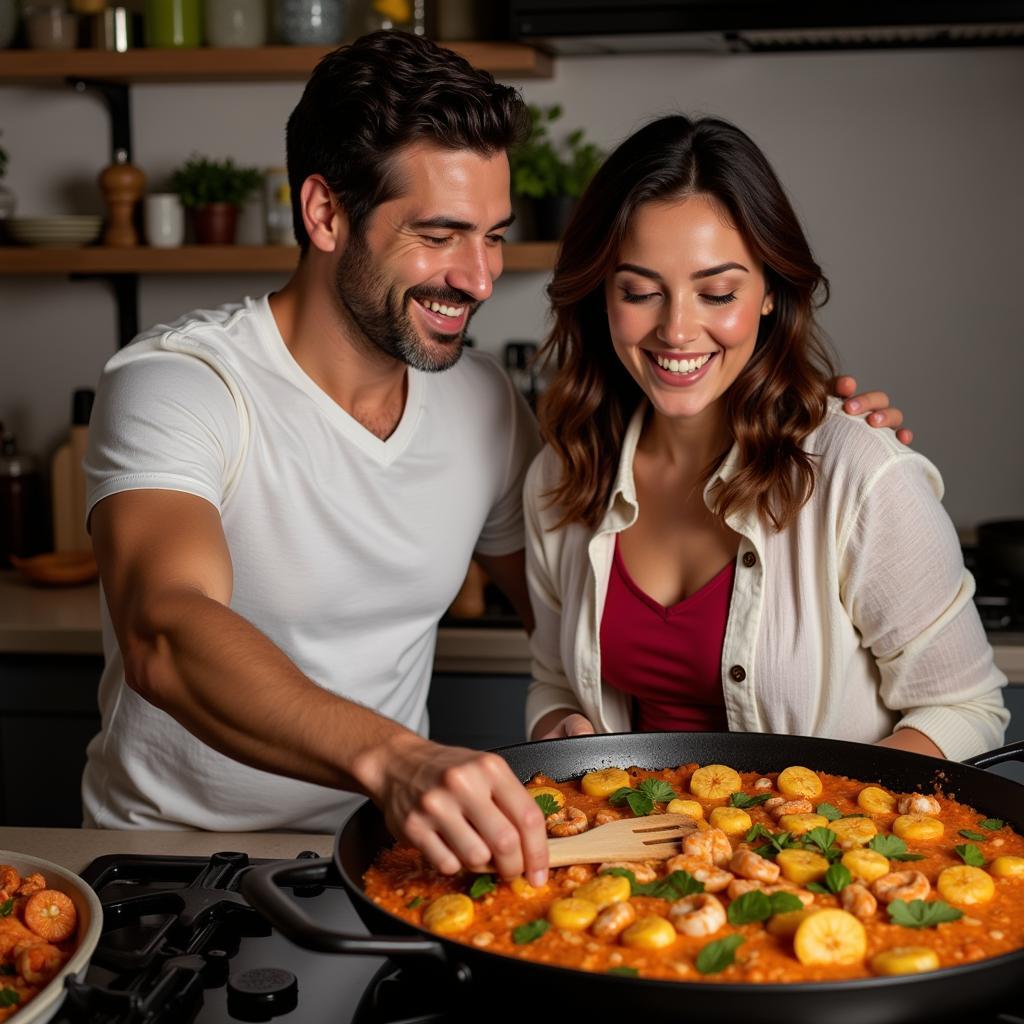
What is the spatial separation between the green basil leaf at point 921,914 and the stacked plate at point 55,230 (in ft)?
9.05

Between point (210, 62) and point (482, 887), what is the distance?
241 cm

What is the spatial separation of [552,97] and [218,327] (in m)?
1.63

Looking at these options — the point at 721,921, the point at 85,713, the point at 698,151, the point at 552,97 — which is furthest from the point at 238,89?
the point at 721,921

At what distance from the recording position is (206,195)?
125 inches

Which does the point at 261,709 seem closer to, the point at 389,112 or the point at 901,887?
the point at 901,887

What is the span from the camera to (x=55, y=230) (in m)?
3.21

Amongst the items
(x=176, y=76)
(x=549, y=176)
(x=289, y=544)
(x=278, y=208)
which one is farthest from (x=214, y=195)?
(x=289, y=544)

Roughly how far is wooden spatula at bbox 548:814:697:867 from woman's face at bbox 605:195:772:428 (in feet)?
2.20

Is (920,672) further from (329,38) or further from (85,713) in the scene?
(329,38)

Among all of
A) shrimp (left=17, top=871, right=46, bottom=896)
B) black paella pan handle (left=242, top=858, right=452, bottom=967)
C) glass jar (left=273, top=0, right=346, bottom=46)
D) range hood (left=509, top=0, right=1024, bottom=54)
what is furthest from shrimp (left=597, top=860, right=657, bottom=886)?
glass jar (left=273, top=0, right=346, bottom=46)

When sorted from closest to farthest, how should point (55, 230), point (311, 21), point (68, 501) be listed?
1. point (311, 21)
2. point (55, 230)
3. point (68, 501)

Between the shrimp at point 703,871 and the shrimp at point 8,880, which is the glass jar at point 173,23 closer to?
the shrimp at point 8,880

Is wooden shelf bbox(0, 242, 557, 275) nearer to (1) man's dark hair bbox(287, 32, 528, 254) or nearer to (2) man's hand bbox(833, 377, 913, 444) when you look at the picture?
(1) man's dark hair bbox(287, 32, 528, 254)

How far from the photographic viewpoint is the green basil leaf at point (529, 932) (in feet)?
3.42
